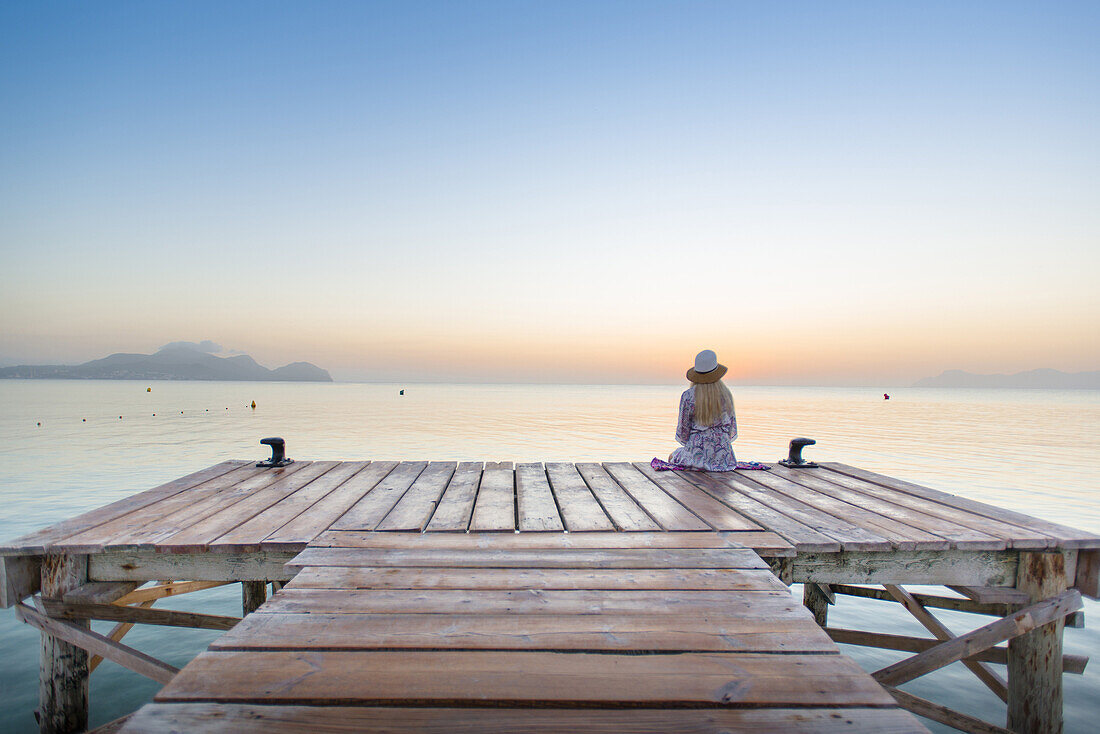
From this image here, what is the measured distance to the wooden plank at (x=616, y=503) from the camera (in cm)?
428

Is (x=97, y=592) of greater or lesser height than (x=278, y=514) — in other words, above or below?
below

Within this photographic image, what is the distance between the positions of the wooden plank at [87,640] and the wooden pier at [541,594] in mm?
17

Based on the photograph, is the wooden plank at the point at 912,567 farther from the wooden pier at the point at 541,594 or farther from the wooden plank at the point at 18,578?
the wooden plank at the point at 18,578

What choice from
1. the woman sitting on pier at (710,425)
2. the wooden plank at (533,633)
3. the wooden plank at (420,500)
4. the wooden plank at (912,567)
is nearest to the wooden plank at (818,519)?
the wooden plank at (912,567)

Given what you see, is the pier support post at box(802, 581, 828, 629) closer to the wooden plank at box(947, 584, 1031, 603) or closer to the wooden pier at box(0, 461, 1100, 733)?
the wooden pier at box(0, 461, 1100, 733)

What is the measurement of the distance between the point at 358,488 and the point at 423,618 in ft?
10.3

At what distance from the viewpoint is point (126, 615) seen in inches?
174

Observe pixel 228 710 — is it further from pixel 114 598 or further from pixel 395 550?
pixel 114 598

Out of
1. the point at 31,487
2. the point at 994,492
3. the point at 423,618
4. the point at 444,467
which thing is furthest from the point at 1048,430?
the point at 31,487

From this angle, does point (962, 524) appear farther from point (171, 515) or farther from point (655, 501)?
point (171, 515)

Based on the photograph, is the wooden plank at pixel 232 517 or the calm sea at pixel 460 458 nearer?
the wooden plank at pixel 232 517

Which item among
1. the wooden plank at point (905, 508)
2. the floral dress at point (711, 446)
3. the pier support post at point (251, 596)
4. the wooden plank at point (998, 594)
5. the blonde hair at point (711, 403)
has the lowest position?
the pier support post at point (251, 596)

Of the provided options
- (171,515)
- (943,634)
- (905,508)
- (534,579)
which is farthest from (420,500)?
(943,634)

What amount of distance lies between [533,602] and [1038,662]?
14.1 ft
